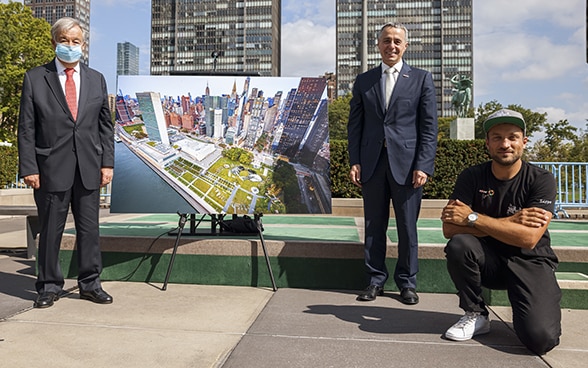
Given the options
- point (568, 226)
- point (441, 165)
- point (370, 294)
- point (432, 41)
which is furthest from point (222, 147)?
point (432, 41)

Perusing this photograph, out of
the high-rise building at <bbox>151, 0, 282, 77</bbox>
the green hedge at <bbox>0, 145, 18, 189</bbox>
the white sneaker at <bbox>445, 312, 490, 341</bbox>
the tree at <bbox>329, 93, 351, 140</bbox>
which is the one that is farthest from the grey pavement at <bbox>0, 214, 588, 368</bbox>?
the high-rise building at <bbox>151, 0, 282, 77</bbox>

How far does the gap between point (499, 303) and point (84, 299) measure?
9.65 feet

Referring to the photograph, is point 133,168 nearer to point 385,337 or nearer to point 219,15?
point 385,337

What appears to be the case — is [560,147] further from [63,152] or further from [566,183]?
[63,152]

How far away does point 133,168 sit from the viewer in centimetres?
370

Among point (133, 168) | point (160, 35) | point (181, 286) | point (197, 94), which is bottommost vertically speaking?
point (181, 286)

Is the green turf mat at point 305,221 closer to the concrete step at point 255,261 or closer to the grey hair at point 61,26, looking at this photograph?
the concrete step at point 255,261

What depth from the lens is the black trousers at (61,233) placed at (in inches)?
127

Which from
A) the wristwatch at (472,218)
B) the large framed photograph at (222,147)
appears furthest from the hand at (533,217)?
the large framed photograph at (222,147)

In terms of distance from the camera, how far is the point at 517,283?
243 centimetres

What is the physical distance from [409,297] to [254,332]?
3.99ft

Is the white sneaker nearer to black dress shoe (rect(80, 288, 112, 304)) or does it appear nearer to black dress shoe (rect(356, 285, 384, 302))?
black dress shoe (rect(356, 285, 384, 302))

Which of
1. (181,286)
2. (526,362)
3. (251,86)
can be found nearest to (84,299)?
(181,286)

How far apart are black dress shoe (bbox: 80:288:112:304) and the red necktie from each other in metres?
1.24
